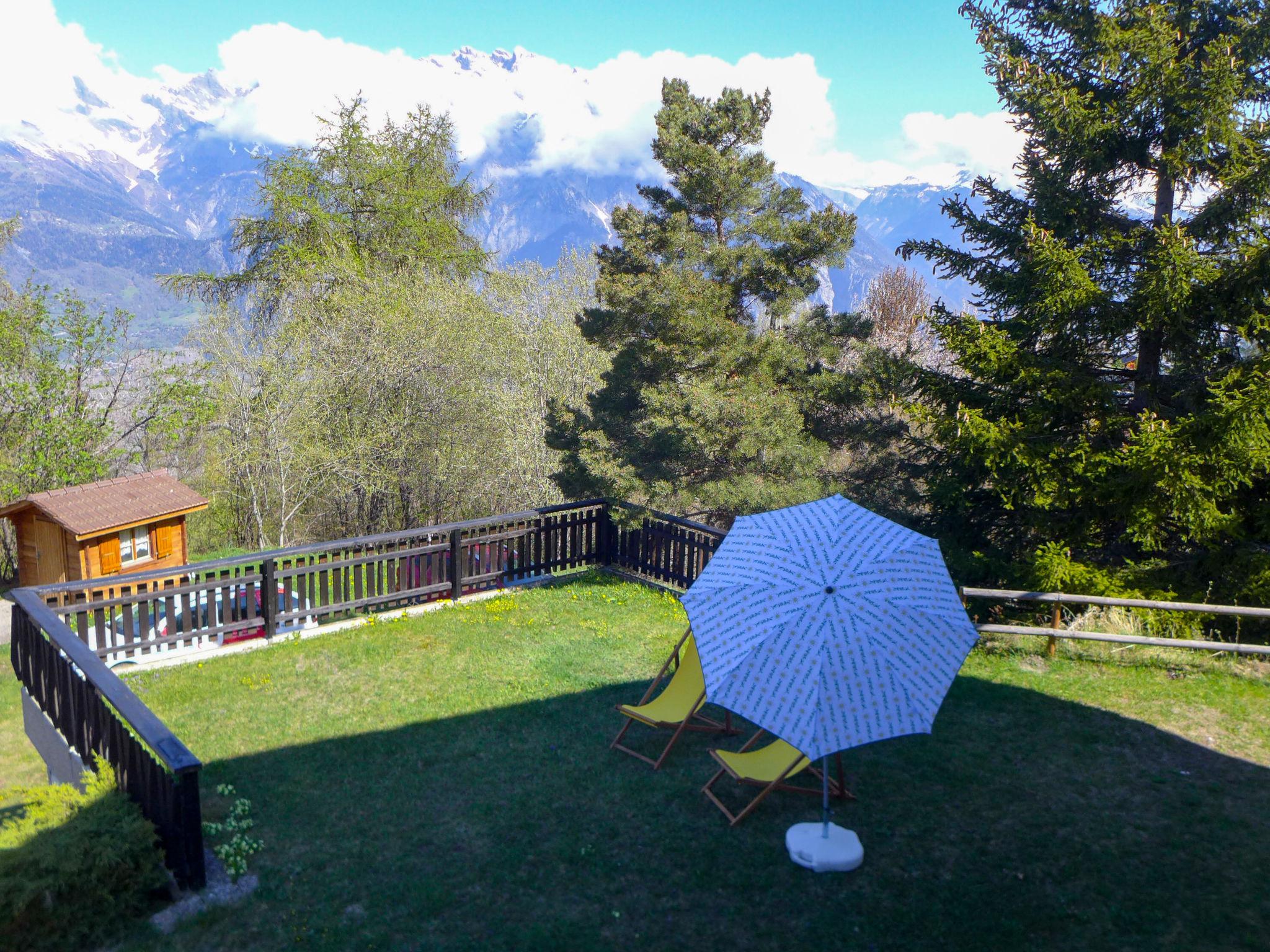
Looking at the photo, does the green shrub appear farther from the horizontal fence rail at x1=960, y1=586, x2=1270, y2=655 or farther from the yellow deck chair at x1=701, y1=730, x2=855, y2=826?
the horizontal fence rail at x1=960, y1=586, x2=1270, y2=655

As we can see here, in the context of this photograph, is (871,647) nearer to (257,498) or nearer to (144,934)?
(144,934)

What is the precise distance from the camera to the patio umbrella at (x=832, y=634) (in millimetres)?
4508

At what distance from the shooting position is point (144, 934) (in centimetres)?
448

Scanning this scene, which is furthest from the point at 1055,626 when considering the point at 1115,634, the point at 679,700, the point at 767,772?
the point at 767,772

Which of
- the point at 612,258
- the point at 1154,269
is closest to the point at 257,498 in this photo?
the point at 612,258

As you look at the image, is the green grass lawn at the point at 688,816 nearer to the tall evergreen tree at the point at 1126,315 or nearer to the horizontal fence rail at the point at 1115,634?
the horizontal fence rail at the point at 1115,634

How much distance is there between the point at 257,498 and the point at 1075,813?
2204 centimetres

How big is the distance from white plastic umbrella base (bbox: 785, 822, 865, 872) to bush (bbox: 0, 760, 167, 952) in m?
3.59

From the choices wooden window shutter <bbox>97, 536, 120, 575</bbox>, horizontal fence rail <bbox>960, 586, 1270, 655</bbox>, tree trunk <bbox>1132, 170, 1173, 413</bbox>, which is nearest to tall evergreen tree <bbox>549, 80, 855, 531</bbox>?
tree trunk <bbox>1132, 170, 1173, 413</bbox>

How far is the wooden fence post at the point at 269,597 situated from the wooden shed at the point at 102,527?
651 centimetres

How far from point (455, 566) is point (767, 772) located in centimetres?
571

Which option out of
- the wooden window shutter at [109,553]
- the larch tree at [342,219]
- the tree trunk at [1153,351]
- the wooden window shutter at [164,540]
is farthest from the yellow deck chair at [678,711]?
the larch tree at [342,219]

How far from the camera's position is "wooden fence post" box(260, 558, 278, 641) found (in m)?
8.91

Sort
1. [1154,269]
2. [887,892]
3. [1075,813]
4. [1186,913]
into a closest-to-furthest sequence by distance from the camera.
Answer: [1186,913]
[887,892]
[1075,813]
[1154,269]
